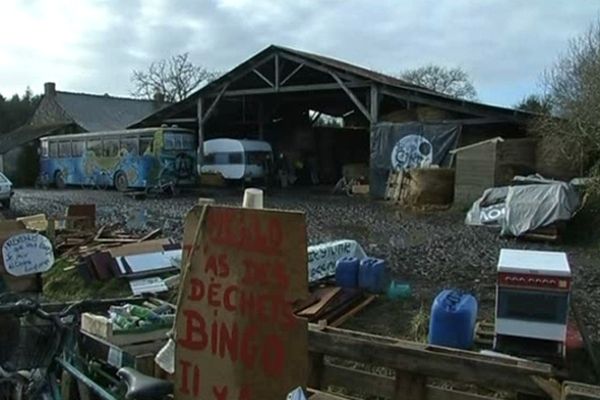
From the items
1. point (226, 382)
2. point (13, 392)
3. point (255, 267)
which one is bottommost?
point (13, 392)

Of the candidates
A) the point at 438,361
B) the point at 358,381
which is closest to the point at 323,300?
the point at 358,381

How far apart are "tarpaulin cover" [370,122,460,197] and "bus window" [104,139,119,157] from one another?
11.4m

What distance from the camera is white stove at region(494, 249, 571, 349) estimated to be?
157 inches

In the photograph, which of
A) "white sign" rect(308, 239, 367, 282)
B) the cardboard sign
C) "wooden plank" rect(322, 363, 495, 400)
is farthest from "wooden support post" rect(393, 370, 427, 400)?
"white sign" rect(308, 239, 367, 282)

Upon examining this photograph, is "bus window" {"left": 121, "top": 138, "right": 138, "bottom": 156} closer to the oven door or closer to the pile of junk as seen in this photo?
the pile of junk

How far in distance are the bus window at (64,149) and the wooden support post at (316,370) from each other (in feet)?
84.6

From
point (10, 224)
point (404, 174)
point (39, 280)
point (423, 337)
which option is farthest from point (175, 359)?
point (404, 174)

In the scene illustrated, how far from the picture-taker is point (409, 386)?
11.8 feet

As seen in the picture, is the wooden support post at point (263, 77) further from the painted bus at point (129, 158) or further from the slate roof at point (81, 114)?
the slate roof at point (81, 114)

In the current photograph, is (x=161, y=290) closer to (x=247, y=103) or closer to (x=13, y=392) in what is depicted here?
(x=13, y=392)

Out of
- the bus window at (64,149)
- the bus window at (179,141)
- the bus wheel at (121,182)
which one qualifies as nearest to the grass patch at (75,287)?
the bus window at (179,141)

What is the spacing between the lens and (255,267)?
2061 millimetres

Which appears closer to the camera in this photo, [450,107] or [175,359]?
[175,359]

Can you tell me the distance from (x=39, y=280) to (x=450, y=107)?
1522cm
